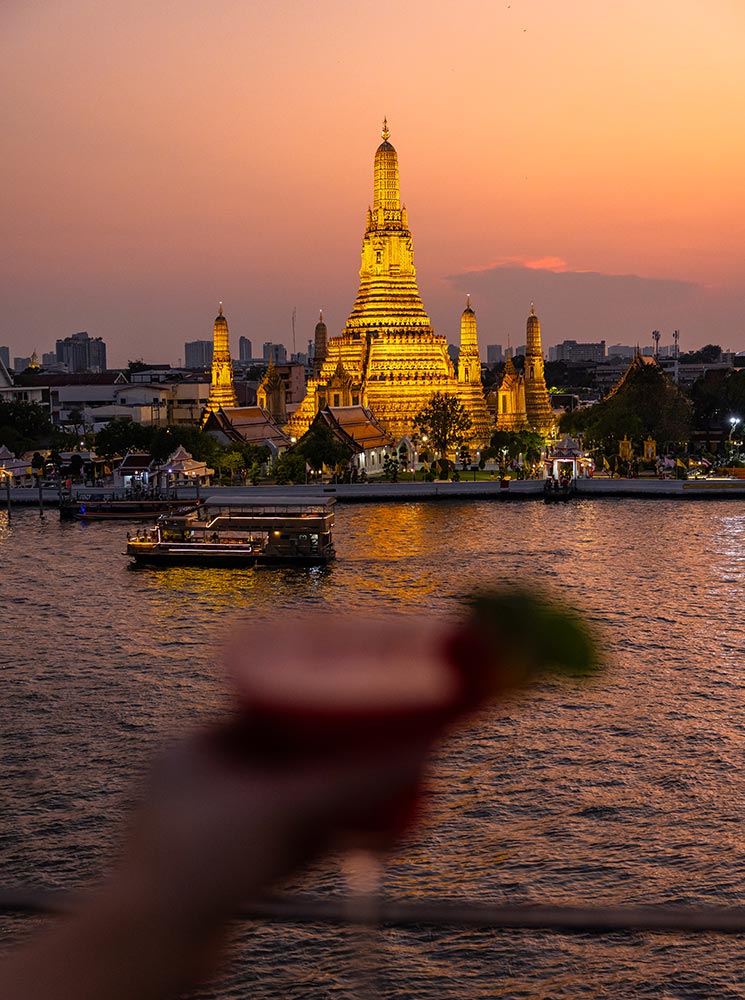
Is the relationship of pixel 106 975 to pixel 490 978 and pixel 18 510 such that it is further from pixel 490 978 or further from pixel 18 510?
pixel 18 510

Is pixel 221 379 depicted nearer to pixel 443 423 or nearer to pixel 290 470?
pixel 443 423

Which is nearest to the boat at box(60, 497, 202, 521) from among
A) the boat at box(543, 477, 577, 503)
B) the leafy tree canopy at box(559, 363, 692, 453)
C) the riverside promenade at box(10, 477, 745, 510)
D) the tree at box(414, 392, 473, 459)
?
the riverside promenade at box(10, 477, 745, 510)

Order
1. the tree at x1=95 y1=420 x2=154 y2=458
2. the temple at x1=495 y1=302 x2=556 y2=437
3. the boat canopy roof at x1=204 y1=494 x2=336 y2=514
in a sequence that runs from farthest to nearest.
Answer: the temple at x1=495 y1=302 x2=556 y2=437 < the tree at x1=95 y1=420 x2=154 y2=458 < the boat canopy roof at x1=204 y1=494 x2=336 y2=514

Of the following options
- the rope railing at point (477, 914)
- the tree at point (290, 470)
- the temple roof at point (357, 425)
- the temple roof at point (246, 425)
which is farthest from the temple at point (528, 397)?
the rope railing at point (477, 914)

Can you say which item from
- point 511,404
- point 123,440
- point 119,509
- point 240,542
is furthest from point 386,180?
point 240,542

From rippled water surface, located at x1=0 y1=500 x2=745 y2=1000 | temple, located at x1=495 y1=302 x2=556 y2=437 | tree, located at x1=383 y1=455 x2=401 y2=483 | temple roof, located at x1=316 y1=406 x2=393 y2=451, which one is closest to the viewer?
rippled water surface, located at x1=0 y1=500 x2=745 y2=1000

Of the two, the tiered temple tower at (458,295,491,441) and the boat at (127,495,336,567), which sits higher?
the tiered temple tower at (458,295,491,441)

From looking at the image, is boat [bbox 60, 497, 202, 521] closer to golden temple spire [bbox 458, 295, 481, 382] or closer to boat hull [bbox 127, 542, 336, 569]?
boat hull [bbox 127, 542, 336, 569]
